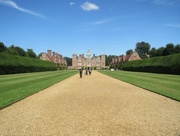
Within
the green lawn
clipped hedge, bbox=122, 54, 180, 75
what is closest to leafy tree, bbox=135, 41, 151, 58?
clipped hedge, bbox=122, 54, 180, 75

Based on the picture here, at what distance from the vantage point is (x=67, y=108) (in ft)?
22.7

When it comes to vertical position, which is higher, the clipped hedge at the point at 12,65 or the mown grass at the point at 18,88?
the clipped hedge at the point at 12,65

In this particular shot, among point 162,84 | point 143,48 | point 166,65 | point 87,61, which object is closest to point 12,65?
point 162,84

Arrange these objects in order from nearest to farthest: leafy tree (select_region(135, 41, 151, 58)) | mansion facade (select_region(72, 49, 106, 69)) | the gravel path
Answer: the gravel path, mansion facade (select_region(72, 49, 106, 69)), leafy tree (select_region(135, 41, 151, 58))

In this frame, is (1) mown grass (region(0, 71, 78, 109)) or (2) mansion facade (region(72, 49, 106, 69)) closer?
(1) mown grass (region(0, 71, 78, 109))

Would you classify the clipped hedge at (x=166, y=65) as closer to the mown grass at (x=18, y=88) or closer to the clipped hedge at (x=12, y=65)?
the mown grass at (x=18, y=88)

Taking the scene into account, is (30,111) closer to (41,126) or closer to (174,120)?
(41,126)

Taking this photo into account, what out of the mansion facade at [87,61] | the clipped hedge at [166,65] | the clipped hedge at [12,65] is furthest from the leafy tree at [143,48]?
the clipped hedge at [12,65]

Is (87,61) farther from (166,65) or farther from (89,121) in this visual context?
(89,121)

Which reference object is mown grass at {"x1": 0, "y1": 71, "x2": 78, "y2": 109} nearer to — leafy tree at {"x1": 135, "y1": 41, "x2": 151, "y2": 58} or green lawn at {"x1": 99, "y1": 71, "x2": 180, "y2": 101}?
green lawn at {"x1": 99, "y1": 71, "x2": 180, "y2": 101}

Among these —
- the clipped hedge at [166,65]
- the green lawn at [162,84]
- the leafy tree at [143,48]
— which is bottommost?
the green lawn at [162,84]

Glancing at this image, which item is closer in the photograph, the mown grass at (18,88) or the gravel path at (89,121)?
the gravel path at (89,121)

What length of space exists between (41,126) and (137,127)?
2.67 m

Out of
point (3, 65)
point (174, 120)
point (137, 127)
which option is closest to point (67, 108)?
point (137, 127)
